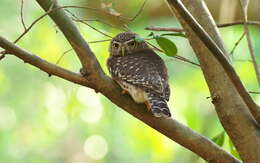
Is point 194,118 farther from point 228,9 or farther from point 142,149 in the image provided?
point 228,9

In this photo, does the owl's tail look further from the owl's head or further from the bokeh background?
the bokeh background

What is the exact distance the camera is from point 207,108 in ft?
21.4

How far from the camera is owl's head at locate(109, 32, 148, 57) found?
4.28 meters

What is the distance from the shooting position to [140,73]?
3.60m

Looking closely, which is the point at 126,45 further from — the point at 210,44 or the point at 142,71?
the point at 210,44

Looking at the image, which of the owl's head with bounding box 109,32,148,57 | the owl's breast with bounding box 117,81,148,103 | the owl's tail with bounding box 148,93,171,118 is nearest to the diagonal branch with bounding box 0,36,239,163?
the owl's tail with bounding box 148,93,171,118

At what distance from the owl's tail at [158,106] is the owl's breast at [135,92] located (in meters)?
0.04

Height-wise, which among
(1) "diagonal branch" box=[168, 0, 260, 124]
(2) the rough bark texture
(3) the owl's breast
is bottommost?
(3) the owl's breast

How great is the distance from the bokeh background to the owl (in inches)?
49.8

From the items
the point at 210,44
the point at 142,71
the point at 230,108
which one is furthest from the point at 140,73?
the point at 210,44

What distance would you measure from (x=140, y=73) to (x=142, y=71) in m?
0.04

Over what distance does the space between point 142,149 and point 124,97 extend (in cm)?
375

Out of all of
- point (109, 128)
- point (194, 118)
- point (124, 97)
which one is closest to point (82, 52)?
point (124, 97)

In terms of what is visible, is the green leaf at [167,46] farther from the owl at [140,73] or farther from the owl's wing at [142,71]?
the owl's wing at [142,71]
